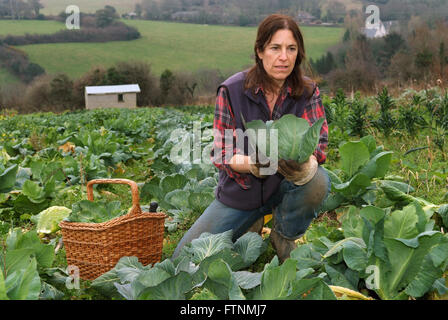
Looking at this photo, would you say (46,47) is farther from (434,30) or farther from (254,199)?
(254,199)

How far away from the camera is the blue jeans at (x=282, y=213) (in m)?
2.65

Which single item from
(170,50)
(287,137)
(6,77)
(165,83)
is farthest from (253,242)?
(170,50)

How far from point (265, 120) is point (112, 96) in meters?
42.1

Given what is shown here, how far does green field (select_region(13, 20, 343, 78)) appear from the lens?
52031 mm

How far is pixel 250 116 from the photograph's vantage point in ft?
9.11

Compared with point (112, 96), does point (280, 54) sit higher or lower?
higher

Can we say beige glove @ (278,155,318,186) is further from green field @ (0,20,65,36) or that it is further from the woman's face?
green field @ (0,20,65,36)

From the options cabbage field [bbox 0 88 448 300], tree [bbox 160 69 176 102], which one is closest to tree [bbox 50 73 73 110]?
tree [bbox 160 69 176 102]

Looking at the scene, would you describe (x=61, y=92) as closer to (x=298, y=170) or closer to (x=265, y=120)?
(x=265, y=120)

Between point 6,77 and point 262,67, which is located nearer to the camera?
point 262,67

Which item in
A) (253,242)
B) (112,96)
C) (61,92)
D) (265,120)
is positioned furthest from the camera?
(61,92)

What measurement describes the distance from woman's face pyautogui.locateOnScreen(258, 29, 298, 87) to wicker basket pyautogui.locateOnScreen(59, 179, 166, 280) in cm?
104

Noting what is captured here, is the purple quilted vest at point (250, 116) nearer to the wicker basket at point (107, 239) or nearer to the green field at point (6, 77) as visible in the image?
the wicker basket at point (107, 239)
